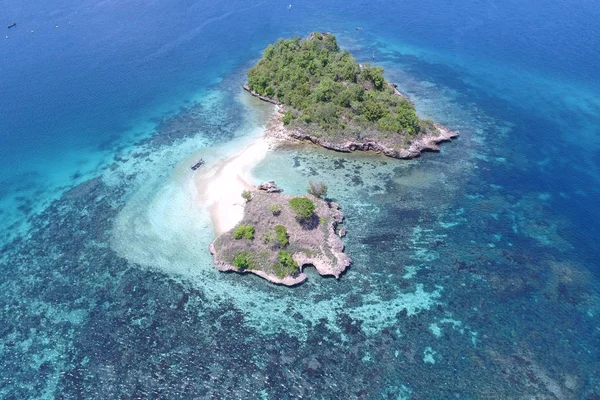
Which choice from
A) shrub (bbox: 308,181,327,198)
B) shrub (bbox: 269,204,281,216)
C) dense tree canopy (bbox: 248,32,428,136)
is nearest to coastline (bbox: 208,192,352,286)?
shrub (bbox: 269,204,281,216)

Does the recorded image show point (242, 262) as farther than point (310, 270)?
No

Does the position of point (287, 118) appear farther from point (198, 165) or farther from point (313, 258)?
point (313, 258)

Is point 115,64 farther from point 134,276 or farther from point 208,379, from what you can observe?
point 208,379

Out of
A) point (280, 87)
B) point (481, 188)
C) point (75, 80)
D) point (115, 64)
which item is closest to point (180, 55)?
point (115, 64)

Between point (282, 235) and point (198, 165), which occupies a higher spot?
point (198, 165)

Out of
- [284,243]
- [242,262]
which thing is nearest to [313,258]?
[284,243]

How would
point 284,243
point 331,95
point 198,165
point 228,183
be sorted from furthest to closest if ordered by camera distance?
point 331,95
point 198,165
point 228,183
point 284,243

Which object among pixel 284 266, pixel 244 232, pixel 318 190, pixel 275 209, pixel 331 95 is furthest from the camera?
pixel 331 95
